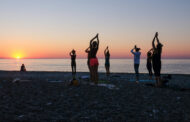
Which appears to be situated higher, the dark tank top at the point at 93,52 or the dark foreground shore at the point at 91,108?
the dark tank top at the point at 93,52

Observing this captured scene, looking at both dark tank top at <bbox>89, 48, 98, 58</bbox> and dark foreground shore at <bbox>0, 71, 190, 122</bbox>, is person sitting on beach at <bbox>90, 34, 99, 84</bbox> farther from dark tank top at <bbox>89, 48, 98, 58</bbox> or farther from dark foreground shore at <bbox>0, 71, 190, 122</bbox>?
dark foreground shore at <bbox>0, 71, 190, 122</bbox>

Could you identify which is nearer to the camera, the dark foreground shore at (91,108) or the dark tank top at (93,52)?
the dark foreground shore at (91,108)

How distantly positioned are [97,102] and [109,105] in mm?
578

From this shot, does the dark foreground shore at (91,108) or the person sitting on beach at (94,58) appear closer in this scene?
the dark foreground shore at (91,108)

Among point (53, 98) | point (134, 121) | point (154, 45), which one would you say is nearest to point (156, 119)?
point (134, 121)

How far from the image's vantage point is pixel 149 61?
1745 centimetres

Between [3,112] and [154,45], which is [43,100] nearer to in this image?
[3,112]

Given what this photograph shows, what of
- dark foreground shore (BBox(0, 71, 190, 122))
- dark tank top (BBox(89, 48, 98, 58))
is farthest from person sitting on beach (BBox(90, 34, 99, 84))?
dark foreground shore (BBox(0, 71, 190, 122))

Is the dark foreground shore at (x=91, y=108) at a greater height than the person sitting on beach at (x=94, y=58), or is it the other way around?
the person sitting on beach at (x=94, y=58)

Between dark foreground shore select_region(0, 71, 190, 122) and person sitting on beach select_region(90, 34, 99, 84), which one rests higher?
person sitting on beach select_region(90, 34, 99, 84)

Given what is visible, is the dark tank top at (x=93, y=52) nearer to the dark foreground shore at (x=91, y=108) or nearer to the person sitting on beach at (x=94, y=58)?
the person sitting on beach at (x=94, y=58)

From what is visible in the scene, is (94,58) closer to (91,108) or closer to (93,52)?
(93,52)

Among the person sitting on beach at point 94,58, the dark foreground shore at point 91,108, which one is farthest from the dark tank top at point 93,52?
the dark foreground shore at point 91,108

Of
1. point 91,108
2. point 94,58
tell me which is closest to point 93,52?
point 94,58
